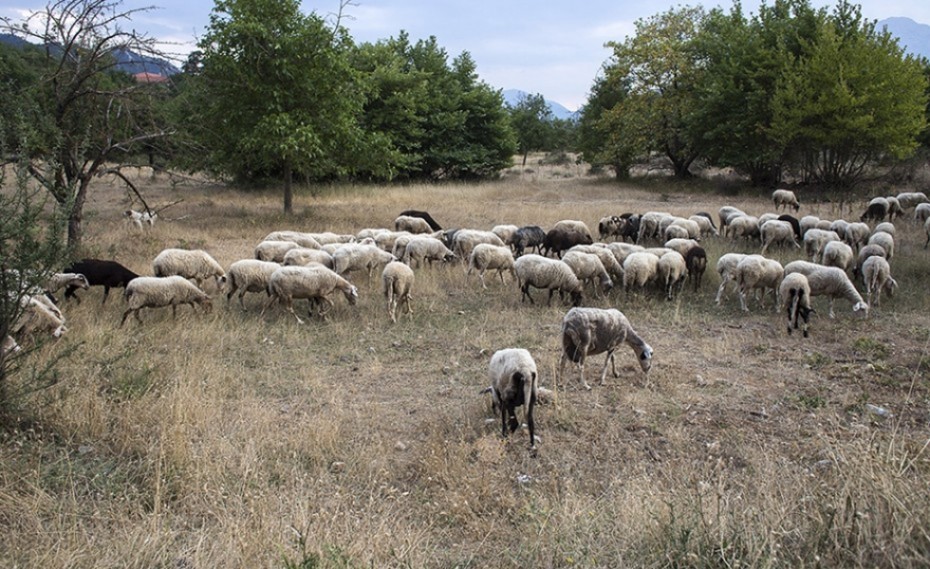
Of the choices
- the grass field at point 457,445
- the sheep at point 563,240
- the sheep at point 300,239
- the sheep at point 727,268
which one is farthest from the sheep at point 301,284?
the sheep at point 727,268

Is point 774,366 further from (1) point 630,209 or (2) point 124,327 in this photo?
(1) point 630,209

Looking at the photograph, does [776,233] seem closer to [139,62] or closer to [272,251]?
[272,251]

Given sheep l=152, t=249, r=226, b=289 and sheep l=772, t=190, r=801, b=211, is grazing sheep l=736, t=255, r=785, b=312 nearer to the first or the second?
sheep l=152, t=249, r=226, b=289

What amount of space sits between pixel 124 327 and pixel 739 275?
1030 centimetres

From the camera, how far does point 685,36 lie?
34.3 meters

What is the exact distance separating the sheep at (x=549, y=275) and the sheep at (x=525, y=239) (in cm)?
468

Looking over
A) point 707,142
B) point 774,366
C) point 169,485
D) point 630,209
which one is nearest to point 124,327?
point 169,485

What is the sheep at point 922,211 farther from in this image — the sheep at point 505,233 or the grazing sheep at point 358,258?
the grazing sheep at point 358,258

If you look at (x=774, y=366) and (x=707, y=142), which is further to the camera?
(x=707, y=142)

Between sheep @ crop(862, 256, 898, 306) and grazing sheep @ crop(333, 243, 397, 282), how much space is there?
9159 millimetres

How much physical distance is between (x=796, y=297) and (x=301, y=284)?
26.2 ft

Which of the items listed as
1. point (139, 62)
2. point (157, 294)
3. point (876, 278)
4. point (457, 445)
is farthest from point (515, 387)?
point (139, 62)

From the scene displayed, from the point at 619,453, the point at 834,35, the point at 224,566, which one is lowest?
the point at 619,453

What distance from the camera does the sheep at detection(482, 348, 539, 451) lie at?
237 inches
